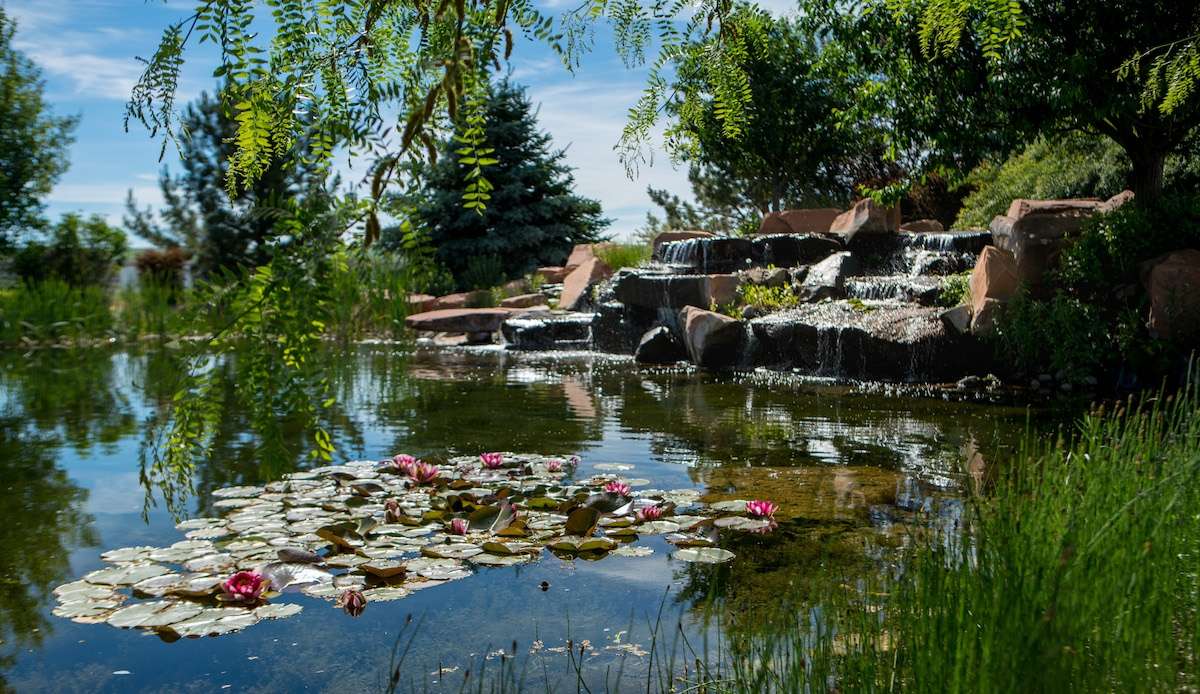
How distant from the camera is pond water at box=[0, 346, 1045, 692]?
300cm

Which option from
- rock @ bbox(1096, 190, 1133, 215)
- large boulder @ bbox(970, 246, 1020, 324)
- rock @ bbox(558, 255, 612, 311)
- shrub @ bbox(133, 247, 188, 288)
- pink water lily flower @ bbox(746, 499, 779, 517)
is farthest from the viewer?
shrub @ bbox(133, 247, 188, 288)

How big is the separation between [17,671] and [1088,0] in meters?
10.6

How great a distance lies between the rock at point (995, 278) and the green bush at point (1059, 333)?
232mm

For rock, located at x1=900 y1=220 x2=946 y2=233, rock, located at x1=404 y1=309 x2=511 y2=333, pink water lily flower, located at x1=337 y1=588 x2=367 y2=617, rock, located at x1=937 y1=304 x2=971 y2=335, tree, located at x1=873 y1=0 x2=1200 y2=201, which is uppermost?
tree, located at x1=873 y1=0 x2=1200 y2=201

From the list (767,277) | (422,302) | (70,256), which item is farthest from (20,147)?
(767,277)

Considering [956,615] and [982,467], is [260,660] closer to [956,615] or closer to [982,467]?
[956,615]

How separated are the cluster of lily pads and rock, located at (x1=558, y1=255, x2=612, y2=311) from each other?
484 inches

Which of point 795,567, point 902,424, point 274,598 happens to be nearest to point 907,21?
point 902,424

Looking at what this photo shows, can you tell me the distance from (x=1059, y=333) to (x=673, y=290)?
226 inches

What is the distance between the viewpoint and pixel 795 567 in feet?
Answer: 11.8

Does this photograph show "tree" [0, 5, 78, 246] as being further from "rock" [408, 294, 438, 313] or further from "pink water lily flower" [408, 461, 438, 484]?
"pink water lily flower" [408, 461, 438, 484]

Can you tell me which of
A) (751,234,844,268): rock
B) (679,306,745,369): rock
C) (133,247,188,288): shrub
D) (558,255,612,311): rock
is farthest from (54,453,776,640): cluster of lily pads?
(133,247,188,288): shrub

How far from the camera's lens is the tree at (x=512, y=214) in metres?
22.6

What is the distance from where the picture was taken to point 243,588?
3408mm
